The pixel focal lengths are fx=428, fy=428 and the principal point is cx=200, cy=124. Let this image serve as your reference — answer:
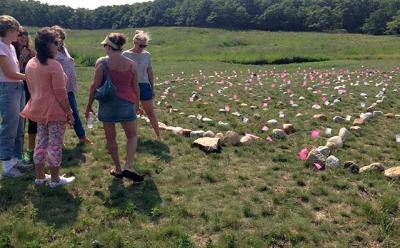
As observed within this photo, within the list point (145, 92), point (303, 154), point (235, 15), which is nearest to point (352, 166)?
point (303, 154)

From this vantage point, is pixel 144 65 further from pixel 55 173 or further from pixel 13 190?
pixel 13 190

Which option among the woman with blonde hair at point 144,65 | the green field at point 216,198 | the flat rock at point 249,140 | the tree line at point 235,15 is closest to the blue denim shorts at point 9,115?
the green field at point 216,198

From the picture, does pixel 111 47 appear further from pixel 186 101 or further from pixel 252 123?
pixel 186 101

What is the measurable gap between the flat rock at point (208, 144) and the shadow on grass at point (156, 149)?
25.9 inches

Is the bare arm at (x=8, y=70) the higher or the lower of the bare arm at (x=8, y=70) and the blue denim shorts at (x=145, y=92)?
the higher

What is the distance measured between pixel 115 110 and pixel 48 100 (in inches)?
40.7

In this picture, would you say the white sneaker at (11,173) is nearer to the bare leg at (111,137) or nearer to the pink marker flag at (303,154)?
the bare leg at (111,137)

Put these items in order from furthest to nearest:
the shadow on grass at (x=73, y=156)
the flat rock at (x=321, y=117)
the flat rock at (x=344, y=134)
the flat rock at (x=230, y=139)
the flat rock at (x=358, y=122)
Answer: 1. the flat rock at (x=321, y=117)
2. the flat rock at (x=358, y=122)
3. the flat rock at (x=344, y=134)
4. the flat rock at (x=230, y=139)
5. the shadow on grass at (x=73, y=156)

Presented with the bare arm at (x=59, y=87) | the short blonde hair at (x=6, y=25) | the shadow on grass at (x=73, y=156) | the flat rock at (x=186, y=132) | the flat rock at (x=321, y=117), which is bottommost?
the shadow on grass at (x=73, y=156)

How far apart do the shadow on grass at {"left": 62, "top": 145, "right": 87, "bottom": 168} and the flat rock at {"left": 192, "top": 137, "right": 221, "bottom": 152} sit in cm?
238

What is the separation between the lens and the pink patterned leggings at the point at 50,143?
665cm

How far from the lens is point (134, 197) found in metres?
6.67

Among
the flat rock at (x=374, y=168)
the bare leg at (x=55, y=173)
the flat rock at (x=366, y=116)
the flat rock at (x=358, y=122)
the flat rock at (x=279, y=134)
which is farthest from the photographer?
the flat rock at (x=366, y=116)

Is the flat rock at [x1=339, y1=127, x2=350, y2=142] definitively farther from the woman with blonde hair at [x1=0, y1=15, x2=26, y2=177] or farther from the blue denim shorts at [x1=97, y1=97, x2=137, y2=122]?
the woman with blonde hair at [x1=0, y1=15, x2=26, y2=177]
